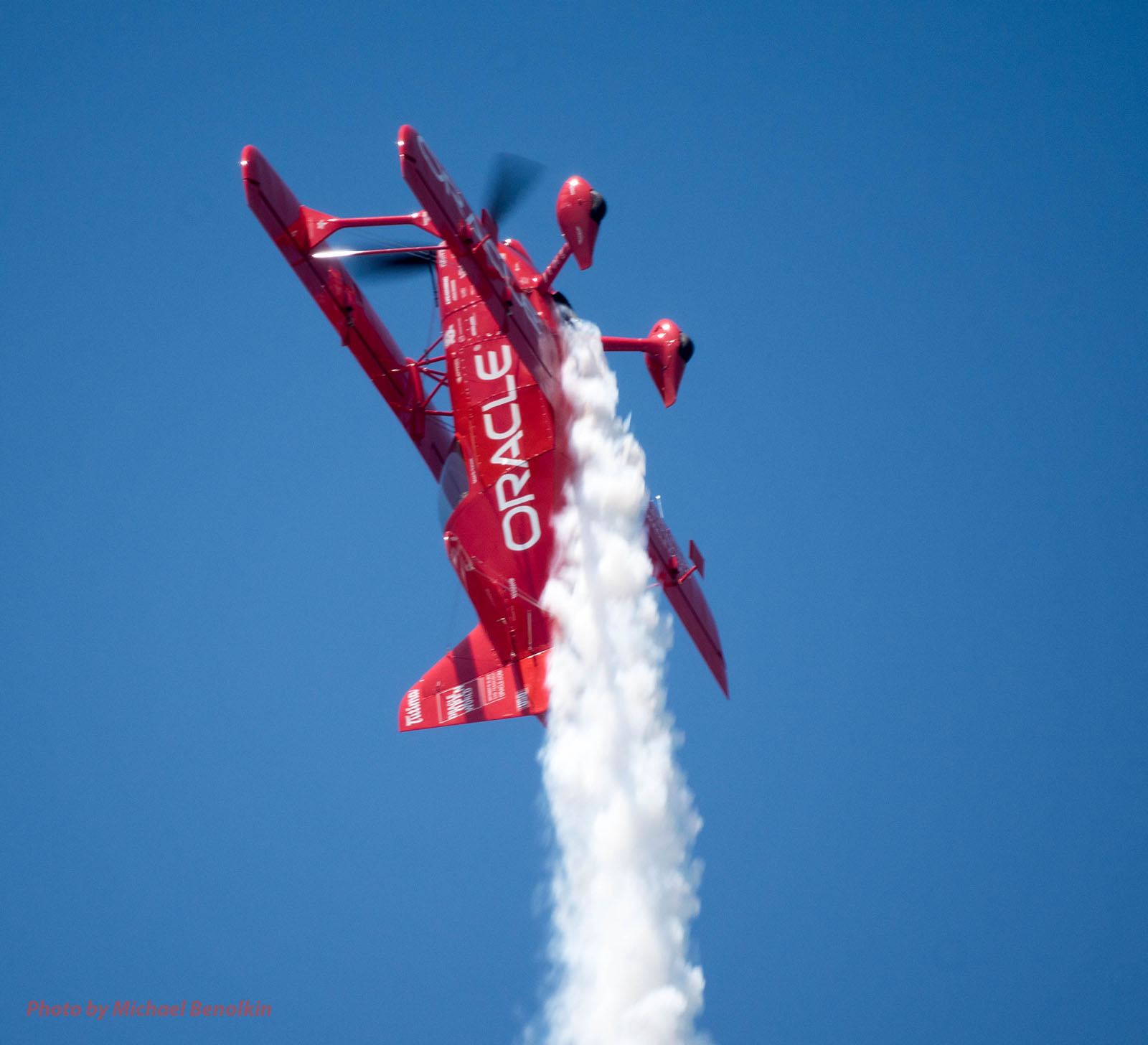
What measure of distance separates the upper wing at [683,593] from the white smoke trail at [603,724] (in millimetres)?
1103

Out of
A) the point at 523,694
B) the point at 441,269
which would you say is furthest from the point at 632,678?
the point at 441,269

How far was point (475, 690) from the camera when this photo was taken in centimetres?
2209

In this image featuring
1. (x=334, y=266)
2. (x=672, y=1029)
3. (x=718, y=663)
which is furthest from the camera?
(x=718, y=663)

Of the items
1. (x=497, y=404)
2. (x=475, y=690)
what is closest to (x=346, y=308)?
(x=497, y=404)

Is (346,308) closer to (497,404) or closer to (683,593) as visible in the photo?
(497,404)

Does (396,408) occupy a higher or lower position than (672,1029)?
higher

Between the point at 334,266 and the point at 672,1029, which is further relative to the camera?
the point at 334,266

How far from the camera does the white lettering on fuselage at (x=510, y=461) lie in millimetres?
21328

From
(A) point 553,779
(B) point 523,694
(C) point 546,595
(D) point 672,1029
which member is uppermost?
(C) point 546,595

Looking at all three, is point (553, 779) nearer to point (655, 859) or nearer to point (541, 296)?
point (655, 859)

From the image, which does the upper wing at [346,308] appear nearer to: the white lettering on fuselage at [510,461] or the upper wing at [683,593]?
the white lettering on fuselage at [510,461]

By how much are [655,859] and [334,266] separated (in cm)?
1047

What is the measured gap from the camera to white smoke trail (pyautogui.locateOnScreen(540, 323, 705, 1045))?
21.4 metres

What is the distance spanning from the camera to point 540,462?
2127 centimetres
